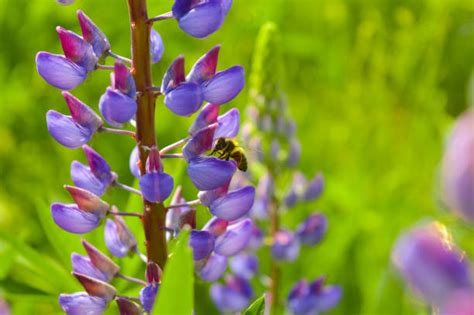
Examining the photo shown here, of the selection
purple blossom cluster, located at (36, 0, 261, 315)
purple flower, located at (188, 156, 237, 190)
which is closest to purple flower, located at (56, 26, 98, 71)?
purple blossom cluster, located at (36, 0, 261, 315)

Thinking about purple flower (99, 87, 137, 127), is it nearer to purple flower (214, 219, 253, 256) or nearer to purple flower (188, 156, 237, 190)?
purple flower (188, 156, 237, 190)

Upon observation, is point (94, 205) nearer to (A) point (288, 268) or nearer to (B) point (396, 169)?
(A) point (288, 268)

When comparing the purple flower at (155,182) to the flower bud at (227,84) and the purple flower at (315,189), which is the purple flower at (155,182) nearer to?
the flower bud at (227,84)

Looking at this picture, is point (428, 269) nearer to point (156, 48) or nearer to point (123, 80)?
point (123, 80)

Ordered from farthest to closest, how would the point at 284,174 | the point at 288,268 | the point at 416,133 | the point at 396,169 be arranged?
1. the point at 416,133
2. the point at 396,169
3. the point at 288,268
4. the point at 284,174

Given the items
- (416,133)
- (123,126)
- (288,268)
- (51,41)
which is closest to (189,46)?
(51,41)
